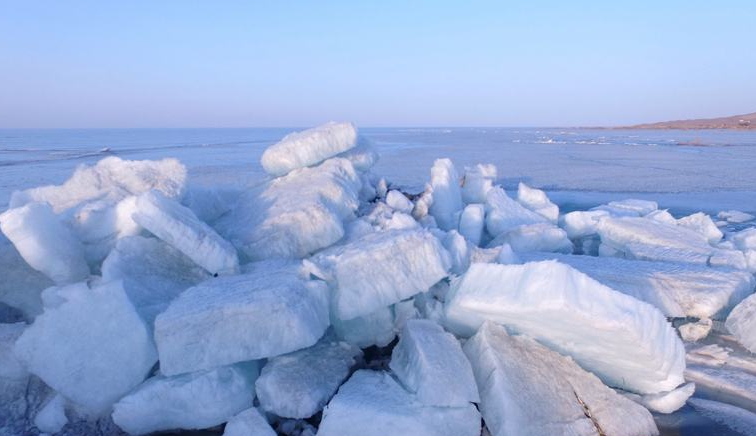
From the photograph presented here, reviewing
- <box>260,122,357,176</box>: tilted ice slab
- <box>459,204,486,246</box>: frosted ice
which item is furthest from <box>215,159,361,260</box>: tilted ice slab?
<box>459,204,486,246</box>: frosted ice

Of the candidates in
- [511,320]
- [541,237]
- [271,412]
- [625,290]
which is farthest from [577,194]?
[271,412]

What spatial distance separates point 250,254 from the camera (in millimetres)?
3139

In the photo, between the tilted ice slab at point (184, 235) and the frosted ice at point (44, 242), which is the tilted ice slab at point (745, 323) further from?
the frosted ice at point (44, 242)

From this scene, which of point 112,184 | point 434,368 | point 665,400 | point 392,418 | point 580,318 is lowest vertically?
point 665,400

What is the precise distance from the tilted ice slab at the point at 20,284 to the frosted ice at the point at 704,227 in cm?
510

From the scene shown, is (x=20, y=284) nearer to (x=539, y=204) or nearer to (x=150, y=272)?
(x=150, y=272)

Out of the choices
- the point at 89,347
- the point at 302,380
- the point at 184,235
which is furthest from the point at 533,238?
the point at 89,347

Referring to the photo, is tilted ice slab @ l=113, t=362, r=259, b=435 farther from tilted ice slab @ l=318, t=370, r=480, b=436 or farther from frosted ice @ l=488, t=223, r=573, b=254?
frosted ice @ l=488, t=223, r=573, b=254

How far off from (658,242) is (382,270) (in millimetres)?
2643

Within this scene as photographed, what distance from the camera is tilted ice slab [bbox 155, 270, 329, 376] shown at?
7.20 ft

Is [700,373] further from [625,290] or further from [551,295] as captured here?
[551,295]

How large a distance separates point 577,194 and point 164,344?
7486mm

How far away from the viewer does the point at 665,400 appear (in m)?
2.38

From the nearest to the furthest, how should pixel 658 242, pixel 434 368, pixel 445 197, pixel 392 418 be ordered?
pixel 392 418 → pixel 434 368 → pixel 658 242 → pixel 445 197
